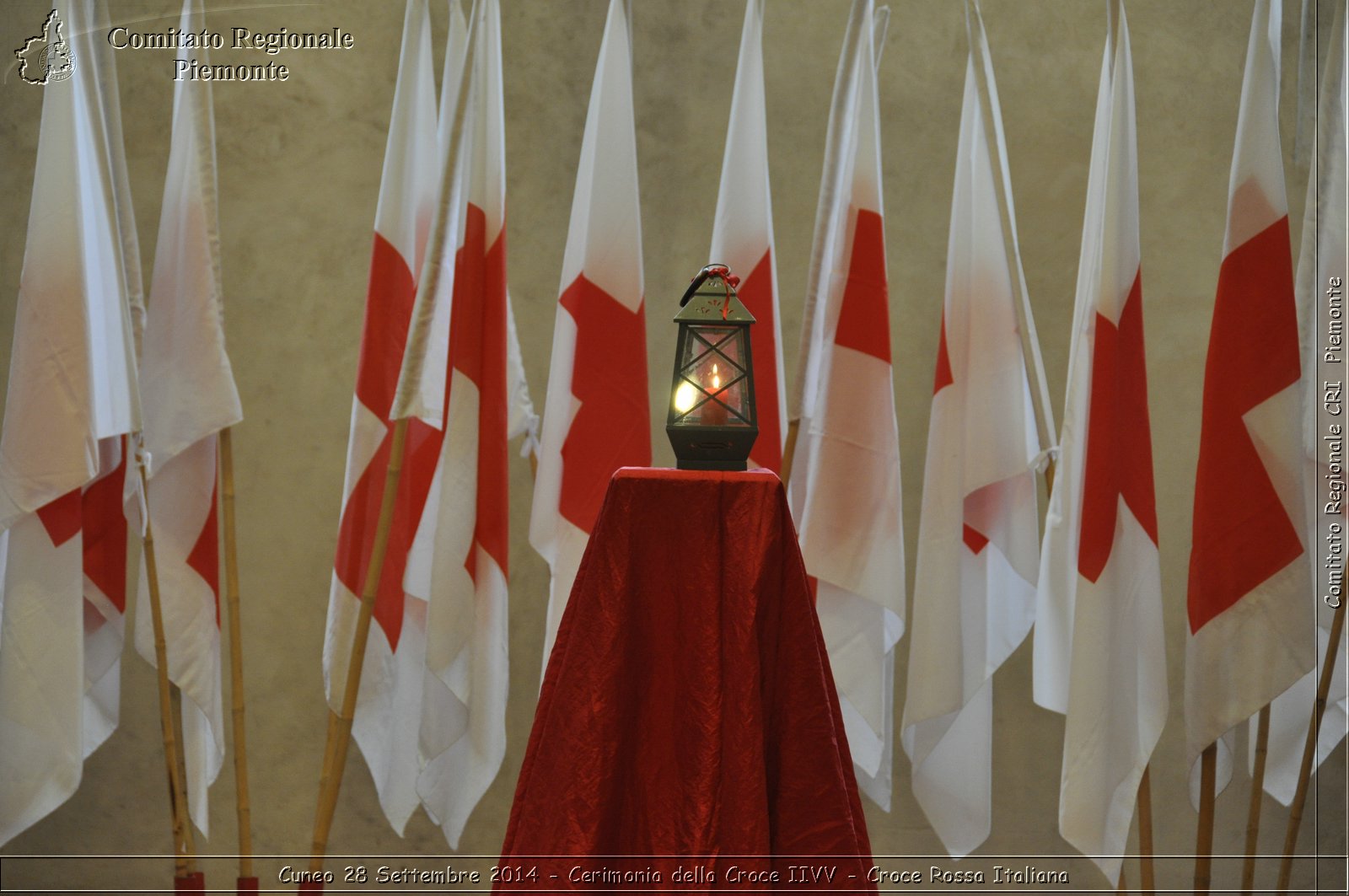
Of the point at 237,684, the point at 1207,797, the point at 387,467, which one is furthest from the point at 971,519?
the point at 237,684

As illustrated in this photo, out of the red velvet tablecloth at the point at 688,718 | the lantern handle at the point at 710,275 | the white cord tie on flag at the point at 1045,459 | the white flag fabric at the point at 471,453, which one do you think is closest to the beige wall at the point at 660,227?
the white flag fabric at the point at 471,453

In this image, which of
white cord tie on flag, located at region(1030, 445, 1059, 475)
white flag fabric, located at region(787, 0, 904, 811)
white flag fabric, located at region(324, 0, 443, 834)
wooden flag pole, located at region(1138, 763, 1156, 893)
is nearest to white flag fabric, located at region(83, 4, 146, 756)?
white flag fabric, located at region(324, 0, 443, 834)

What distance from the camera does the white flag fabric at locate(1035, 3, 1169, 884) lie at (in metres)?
1.90

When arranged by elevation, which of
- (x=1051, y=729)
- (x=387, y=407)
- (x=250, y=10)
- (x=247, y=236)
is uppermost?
(x=250, y=10)

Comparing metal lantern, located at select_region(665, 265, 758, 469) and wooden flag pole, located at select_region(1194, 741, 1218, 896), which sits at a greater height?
metal lantern, located at select_region(665, 265, 758, 469)

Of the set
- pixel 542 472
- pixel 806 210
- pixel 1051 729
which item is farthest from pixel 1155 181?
pixel 542 472

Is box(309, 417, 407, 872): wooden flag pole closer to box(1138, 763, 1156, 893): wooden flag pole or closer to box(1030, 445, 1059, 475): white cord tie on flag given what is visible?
box(1030, 445, 1059, 475): white cord tie on flag

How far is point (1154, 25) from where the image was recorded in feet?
8.18

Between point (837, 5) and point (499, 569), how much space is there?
5.13 ft

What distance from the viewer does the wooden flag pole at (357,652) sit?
6.36ft

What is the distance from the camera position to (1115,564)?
6.26ft

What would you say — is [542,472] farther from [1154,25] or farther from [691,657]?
[1154,25]

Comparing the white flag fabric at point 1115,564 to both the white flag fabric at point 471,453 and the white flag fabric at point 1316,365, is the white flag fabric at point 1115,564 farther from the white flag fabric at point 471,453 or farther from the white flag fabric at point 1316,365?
the white flag fabric at point 471,453

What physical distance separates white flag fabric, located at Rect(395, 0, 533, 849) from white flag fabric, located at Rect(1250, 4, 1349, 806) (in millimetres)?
1500
